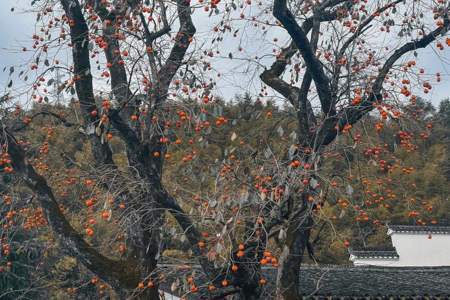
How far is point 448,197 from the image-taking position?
21.8 metres

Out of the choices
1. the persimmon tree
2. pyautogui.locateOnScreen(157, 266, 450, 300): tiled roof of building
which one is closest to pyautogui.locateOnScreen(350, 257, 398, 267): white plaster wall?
pyautogui.locateOnScreen(157, 266, 450, 300): tiled roof of building

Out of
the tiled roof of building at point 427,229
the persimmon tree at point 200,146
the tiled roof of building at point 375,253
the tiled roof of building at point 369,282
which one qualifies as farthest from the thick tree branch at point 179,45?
the tiled roof of building at point 427,229

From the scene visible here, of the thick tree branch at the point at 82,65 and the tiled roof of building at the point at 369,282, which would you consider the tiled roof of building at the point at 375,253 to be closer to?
the tiled roof of building at the point at 369,282

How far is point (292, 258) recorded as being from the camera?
5062 mm

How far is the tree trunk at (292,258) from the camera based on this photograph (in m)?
4.99

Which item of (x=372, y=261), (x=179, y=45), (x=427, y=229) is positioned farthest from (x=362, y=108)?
(x=427, y=229)

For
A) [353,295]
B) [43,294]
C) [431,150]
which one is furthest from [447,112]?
[353,295]

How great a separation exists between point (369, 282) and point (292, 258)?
3.87 meters

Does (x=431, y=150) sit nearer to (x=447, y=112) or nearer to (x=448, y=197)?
(x=448, y=197)

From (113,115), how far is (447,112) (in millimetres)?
27842

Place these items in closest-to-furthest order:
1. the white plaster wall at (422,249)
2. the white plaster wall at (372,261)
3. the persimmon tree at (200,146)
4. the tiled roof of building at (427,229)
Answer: the persimmon tree at (200,146) < the white plaster wall at (372,261) < the white plaster wall at (422,249) < the tiled roof of building at (427,229)

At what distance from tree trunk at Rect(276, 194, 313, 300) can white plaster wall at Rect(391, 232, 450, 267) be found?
9.97 metres

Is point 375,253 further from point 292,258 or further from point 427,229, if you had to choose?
point 292,258

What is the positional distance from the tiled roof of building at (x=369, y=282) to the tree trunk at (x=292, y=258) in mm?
1612
